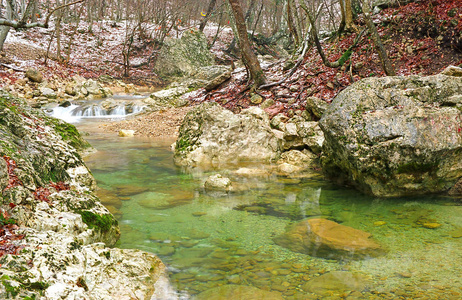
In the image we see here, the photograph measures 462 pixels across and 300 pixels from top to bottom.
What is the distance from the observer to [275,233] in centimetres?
439

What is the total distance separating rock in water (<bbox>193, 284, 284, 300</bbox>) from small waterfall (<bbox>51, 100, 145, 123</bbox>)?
587 inches

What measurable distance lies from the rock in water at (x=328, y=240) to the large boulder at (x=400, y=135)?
1.49 metres

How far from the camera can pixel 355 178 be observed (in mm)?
5883

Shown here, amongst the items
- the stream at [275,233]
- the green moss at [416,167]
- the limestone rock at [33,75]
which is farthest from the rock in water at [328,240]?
the limestone rock at [33,75]

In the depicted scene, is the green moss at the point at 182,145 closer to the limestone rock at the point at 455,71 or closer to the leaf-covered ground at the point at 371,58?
the leaf-covered ground at the point at 371,58

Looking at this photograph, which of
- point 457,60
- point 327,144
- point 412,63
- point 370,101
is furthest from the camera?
point 412,63

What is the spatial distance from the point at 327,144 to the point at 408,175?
1.48 m

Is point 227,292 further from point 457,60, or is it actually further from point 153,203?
point 457,60

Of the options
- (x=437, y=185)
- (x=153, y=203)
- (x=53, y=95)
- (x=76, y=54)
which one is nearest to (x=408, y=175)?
(x=437, y=185)

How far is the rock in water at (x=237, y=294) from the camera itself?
9.69 ft

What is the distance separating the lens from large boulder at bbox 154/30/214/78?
26.7 meters

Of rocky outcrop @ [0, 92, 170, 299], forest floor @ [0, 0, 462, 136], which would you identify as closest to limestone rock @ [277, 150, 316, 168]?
forest floor @ [0, 0, 462, 136]

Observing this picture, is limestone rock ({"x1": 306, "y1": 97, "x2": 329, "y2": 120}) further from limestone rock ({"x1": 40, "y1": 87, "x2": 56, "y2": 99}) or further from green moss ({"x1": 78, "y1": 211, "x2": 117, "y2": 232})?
limestone rock ({"x1": 40, "y1": 87, "x2": 56, "y2": 99})

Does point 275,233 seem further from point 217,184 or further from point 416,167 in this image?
point 416,167
